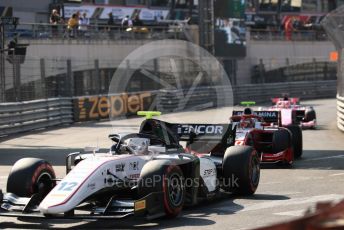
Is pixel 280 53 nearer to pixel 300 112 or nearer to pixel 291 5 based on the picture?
pixel 291 5

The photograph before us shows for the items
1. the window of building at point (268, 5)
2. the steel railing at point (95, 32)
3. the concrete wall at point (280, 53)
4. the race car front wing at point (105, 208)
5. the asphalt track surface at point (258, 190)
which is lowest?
the asphalt track surface at point (258, 190)

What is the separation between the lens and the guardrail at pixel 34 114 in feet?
76.6

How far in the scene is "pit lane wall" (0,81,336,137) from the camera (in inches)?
941

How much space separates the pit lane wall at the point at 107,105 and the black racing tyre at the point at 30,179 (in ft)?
12.8

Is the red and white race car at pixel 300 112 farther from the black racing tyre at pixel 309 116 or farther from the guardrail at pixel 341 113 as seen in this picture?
the guardrail at pixel 341 113

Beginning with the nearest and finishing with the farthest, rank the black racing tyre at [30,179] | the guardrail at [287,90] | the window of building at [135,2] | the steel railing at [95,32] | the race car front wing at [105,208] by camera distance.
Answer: the race car front wing at [105,208]
the black racing tyre at [30,179]
the steel railing at [95,32]
the guardrail at [287,90]
the window of building at [135,2]

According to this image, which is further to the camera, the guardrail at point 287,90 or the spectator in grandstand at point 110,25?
the guardrail at point 287,90

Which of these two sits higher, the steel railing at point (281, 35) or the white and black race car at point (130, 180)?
the steel railing at point (281, 35)

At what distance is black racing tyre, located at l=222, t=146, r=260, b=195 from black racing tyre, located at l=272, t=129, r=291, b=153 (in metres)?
3.99

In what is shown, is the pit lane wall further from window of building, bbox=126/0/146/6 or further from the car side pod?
window of building, bbox=126/0/146/6

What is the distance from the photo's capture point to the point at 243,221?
8977mm

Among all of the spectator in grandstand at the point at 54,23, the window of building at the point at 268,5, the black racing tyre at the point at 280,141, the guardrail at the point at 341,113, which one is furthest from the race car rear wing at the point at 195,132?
the window of building at the point at 268,5

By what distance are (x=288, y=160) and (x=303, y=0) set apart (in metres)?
41.5

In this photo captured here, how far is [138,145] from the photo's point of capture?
9.89 meters
